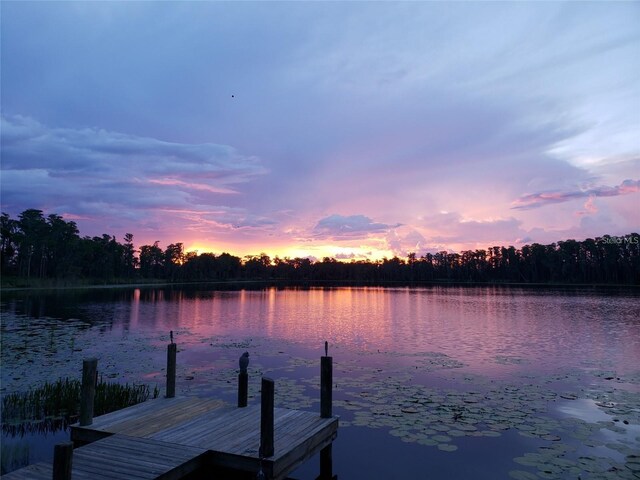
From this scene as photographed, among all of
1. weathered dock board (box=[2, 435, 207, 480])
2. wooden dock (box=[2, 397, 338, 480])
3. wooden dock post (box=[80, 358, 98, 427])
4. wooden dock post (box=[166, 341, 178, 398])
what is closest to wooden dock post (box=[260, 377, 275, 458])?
wooden dock (box=[2, 397, 338, 480])

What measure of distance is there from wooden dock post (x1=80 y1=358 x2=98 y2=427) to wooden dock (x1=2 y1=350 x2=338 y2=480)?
0.06 feet

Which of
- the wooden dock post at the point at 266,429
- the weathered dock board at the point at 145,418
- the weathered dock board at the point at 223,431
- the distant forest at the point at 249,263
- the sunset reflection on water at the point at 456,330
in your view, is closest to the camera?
the wooden dock post at the point at 266,429

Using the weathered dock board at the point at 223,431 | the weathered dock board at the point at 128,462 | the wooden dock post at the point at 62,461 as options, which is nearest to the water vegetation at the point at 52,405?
the weathered dock board at the point at 223,431

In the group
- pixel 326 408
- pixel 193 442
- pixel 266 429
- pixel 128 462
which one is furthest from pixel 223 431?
pixel 326 408

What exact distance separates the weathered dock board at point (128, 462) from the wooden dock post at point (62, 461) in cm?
94

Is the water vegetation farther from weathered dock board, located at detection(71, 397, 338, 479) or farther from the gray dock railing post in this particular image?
the gray dock railing post

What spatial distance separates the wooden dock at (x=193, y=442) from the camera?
5.94m

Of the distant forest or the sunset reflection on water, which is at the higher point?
the distant forest

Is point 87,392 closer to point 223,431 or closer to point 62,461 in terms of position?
point 223,431

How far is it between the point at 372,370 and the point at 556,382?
6.17 meters

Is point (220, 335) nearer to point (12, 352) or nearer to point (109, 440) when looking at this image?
point (12, 352)

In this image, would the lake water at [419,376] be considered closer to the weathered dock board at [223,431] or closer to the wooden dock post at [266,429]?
the weathered dock board at [223,431]

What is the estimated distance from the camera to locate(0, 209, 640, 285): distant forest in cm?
9312

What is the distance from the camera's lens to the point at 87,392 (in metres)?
7.88
